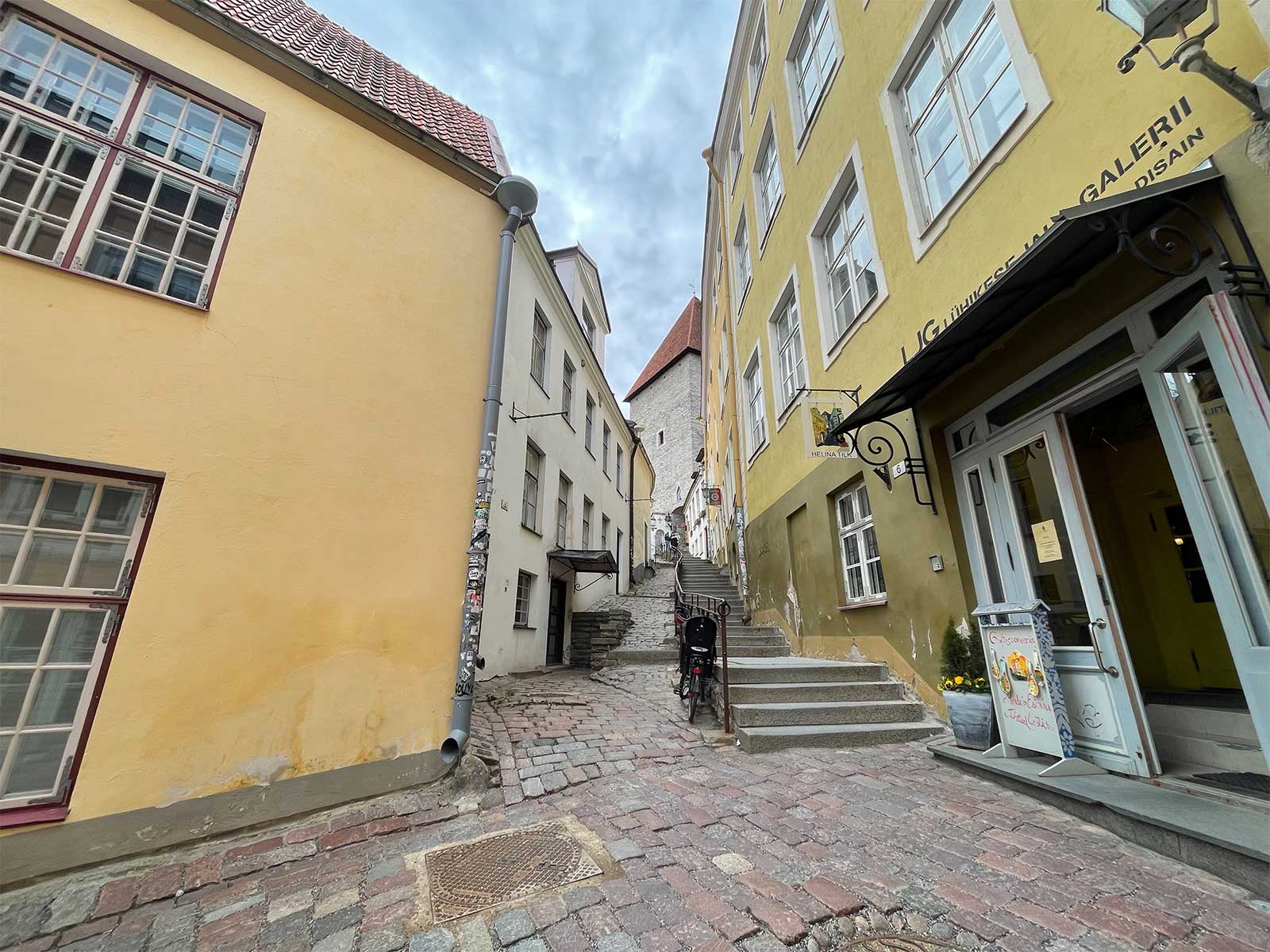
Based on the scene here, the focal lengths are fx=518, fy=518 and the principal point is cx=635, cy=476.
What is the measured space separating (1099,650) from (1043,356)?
2.10 metres

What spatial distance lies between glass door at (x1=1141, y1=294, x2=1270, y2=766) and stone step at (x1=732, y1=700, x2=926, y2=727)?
266 cm

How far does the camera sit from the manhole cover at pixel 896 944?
197 cm

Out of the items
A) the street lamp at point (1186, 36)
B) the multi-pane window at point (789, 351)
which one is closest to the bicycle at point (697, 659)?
the multi-pane window at point (789, 351)

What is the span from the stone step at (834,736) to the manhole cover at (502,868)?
223cm

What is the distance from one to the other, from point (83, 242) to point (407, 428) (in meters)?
2.49

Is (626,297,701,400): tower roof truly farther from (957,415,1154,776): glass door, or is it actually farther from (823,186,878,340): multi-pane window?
(957,415,1154,776): glass door

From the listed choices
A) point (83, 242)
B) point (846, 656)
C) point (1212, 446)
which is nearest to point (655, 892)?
point (1212, 446)

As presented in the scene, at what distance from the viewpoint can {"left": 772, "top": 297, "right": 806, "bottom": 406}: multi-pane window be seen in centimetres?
885

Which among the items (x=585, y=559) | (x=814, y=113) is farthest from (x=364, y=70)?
(x=585, y=559)

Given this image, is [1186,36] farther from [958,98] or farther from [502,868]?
[502,868]

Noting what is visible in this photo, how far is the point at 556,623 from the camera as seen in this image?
1142cm

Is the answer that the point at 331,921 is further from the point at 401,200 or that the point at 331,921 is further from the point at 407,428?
the point at 401,200

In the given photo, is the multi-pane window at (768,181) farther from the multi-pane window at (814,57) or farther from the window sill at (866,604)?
the window sill at (866,604)

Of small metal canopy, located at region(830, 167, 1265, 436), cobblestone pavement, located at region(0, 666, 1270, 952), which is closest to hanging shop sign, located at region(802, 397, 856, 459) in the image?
small metal canopy, located at region(830, 167, 1265, 436)
